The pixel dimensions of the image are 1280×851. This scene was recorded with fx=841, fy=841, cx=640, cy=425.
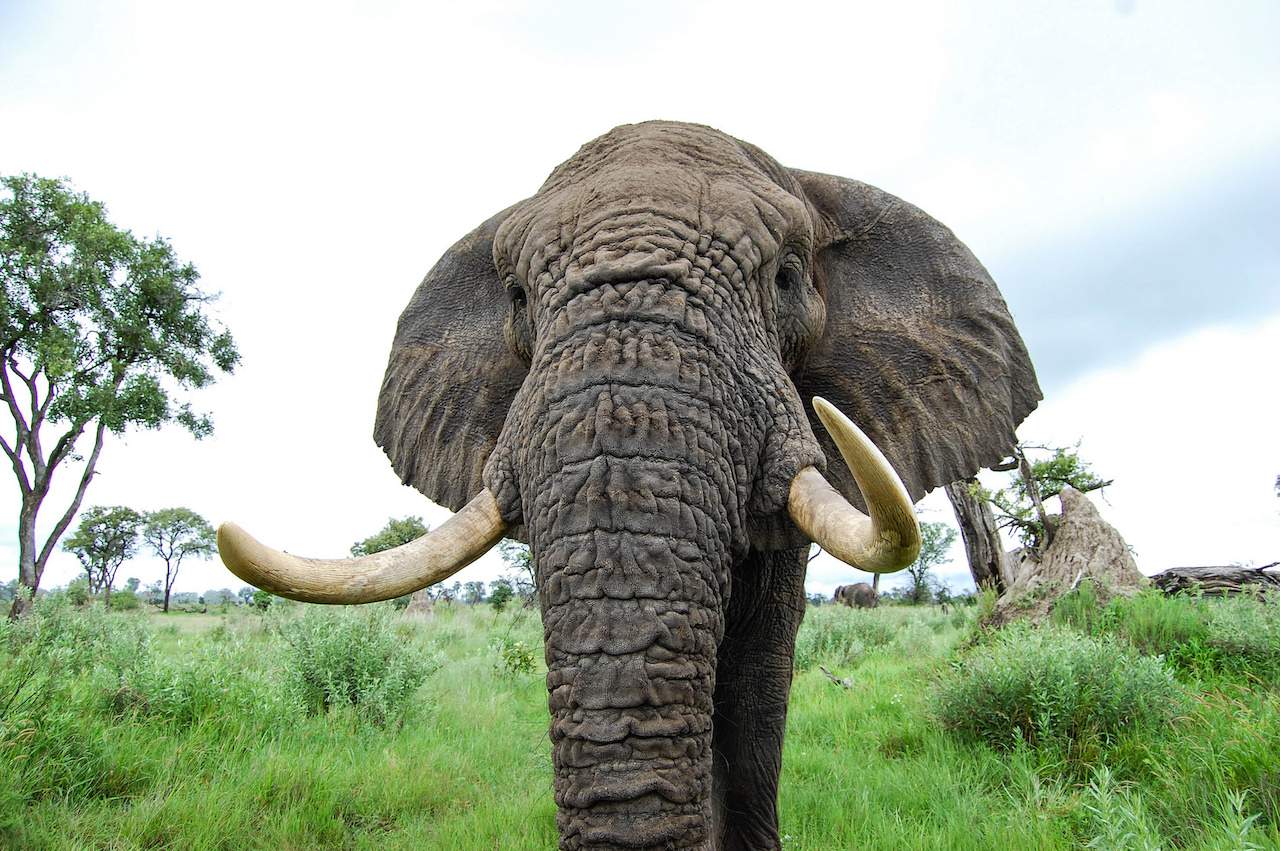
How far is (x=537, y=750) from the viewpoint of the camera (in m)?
6.36

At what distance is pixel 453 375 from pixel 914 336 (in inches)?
88.8

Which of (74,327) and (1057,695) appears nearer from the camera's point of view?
(1057,695)

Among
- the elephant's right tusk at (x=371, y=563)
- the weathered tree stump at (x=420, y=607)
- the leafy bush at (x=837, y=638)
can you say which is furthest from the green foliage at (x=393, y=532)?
the elephant's right tusk at (x=371, y=563)

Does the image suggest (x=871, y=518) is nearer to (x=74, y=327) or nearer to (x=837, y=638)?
(x=837, y=638)

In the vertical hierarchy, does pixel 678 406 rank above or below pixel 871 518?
above

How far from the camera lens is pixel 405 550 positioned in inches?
101

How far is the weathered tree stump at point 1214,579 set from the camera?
29.2 ft

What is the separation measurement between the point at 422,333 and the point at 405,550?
2092 mm

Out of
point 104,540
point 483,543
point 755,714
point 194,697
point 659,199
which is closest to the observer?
point 483,543

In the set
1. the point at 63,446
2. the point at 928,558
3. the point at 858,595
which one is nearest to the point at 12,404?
the point at 63,446

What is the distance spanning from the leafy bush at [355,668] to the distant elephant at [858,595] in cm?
2416

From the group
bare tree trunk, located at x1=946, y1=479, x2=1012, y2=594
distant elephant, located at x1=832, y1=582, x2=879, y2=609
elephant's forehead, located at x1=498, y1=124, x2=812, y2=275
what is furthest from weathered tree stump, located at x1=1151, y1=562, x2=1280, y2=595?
distant elephant, located at x1=832, y1=582, x2=879, y2=609

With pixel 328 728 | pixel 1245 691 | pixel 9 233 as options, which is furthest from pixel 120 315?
pixel 1245 691

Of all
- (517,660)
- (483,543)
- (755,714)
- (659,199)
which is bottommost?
(755,714)
